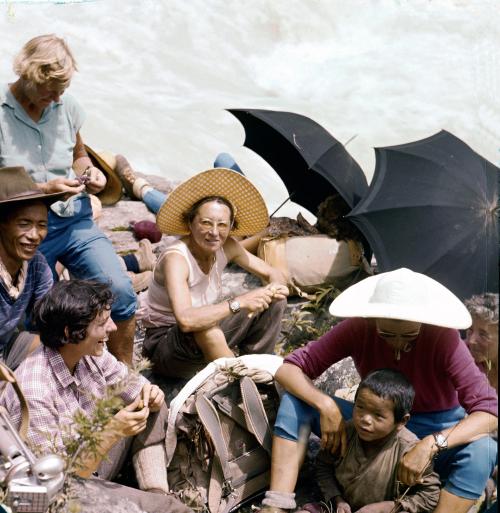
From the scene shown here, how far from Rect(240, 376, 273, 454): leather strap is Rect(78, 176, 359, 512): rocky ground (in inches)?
10.5

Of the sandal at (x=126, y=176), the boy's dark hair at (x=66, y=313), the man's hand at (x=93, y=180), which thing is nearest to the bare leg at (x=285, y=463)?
the boy's dark hair at (x=66, y=313)

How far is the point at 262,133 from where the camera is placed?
6.38 metres

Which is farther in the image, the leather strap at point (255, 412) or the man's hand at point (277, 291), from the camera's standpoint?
the man's hand at point (277, 291)

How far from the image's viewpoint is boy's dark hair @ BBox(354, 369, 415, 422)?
3648 millimetres

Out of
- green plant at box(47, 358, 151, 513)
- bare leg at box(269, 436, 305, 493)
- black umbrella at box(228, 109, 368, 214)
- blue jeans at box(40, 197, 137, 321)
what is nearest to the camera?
green plant at box(47, 358, 151, 513)

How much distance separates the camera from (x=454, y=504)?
3.70 m

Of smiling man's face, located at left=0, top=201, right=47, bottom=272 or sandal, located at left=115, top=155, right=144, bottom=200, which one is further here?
sandal, located at left=115, top=155, right=144, bottom=200

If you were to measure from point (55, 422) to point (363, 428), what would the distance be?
1.15 m

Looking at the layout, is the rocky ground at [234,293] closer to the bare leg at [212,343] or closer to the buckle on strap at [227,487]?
the buckle on strap at [227,487]

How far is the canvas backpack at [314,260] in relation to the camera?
5777 mm

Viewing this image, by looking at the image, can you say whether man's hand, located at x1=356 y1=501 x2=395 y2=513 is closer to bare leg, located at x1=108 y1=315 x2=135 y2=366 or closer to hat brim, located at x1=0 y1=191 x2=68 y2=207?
bare leg, located at x1=108 y1=315 x2=135 y2=366

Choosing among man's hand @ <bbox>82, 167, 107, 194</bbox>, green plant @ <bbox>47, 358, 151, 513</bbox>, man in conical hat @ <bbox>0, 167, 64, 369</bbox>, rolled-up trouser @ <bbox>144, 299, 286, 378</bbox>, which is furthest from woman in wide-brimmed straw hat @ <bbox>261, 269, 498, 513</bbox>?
man's hand @ <bbox>82, 167, 107, 194</bbox>

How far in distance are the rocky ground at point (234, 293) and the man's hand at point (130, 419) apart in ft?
0.93

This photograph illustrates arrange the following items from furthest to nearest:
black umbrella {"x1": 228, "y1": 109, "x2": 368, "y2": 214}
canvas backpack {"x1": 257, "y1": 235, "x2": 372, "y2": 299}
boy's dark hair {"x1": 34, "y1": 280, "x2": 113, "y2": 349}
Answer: black umbrella {"x1": 228, "y1": 109, "x2": 368, "y2": 214} < canvas backpack {"x1": 257, "y1": 235, "x2": 372, "y2": 299} < boy's dark hair {"x1": 34, "y1": 280, "x2": 113, "y2": 349}
